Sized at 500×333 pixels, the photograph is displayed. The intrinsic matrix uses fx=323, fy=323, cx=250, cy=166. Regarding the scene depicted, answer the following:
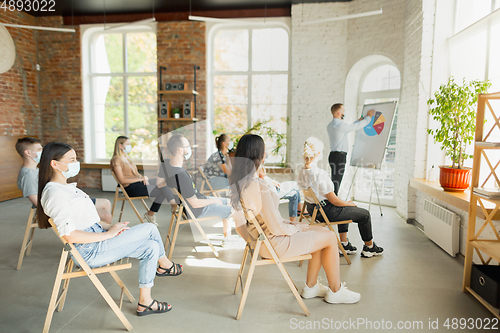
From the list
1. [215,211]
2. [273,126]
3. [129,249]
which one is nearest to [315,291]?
[215,211]

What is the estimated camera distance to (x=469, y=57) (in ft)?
12.8

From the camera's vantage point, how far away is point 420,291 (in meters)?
2.72

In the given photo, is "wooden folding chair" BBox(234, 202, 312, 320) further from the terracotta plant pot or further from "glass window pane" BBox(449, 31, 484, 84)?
"glass window pane" BBox(449, 31, 484, 84)

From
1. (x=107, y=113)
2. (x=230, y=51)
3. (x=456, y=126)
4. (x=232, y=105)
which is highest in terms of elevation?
(x=230, y=51)

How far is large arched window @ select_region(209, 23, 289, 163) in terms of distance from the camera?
22.3ft

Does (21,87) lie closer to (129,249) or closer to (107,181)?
(107,181)

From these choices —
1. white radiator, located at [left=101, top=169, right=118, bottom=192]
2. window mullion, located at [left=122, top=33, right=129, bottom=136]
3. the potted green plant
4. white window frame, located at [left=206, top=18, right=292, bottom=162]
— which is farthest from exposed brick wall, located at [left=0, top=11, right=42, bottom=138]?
the potted green plant

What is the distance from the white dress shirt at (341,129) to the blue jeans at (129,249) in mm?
3594

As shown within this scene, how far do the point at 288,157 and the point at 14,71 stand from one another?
588 cm

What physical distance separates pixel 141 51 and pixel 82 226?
6009 mm

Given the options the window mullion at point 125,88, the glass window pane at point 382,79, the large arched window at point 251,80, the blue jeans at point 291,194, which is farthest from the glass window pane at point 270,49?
the blue jeans at point 291,194

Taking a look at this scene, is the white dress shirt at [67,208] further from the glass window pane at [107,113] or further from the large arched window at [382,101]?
the glass window pane at [107,113]

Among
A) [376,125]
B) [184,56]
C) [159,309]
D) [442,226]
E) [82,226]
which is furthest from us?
[184,56]

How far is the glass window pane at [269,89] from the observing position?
682cm
